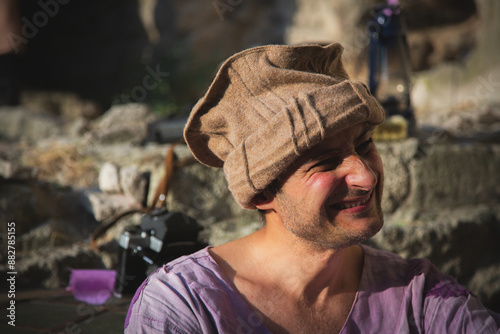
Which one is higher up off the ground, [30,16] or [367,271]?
[30,16]

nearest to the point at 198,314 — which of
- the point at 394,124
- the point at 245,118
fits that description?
the point at 245,118

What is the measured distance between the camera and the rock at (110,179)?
2945mm

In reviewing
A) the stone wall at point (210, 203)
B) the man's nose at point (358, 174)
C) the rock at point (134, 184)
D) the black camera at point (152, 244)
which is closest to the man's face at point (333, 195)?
the man's nose at point (358, 174)

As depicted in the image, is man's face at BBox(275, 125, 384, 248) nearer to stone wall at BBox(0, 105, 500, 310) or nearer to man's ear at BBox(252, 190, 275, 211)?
man's ear at BBox(252, 190, 275, 211)

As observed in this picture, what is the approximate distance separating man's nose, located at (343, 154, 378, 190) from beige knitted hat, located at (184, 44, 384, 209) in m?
0.12

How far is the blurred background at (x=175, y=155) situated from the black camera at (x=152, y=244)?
0.26ft

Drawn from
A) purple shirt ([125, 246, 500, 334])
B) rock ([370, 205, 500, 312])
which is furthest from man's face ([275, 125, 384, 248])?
Answer: rock ([370, 205, 500, 312])

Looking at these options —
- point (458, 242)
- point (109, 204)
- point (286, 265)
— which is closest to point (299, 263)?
point (286, 265)

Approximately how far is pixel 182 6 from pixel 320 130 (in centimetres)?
820

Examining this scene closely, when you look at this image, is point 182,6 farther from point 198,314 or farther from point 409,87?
point 198,314

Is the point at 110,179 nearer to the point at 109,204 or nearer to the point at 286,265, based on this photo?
the point at 109,204

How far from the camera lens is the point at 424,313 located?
1699mm

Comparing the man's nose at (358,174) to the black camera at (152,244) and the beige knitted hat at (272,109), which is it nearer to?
the beige knitted hat at (272,109)

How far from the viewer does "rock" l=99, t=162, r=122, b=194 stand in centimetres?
295
